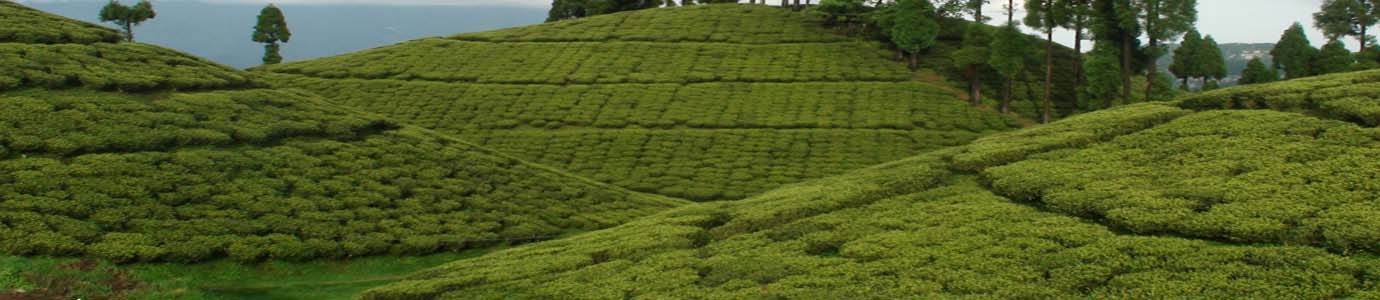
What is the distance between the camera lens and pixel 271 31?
7650 centimetres

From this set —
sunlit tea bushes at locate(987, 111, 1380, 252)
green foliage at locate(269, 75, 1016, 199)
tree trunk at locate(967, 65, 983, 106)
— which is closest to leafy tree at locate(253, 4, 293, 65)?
green foliage at locate(269, 75, 1016, 199)

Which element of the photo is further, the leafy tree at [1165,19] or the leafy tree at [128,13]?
the leafy tree at [128,13]

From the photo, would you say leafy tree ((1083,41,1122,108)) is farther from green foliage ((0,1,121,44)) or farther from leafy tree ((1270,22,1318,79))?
green foliage ((0,1,121,44))

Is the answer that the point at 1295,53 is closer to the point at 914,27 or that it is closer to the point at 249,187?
the point at 914,27

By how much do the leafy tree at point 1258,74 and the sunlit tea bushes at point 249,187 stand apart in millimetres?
38002

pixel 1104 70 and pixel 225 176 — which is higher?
pixel 1104 70

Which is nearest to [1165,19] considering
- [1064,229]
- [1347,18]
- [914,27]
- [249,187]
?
[1347,18]

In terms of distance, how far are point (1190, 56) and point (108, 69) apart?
191 feet

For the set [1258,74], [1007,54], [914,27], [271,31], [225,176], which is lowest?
[225,176]

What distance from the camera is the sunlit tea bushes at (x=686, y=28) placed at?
75.8 m

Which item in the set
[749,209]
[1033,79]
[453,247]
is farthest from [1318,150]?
[1033,79]

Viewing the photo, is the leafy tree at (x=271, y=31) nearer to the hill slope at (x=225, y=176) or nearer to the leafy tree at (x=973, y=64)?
the hill slope at (x=225, y=176)

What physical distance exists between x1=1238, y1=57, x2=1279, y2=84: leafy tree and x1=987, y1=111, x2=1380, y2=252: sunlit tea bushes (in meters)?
29.7

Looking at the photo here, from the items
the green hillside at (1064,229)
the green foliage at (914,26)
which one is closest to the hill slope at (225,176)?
the green hillside at (1064,229)
